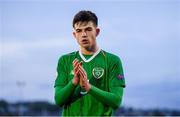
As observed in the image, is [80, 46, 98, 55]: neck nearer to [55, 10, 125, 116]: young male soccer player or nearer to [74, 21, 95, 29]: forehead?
[55, 10, 125, 116]: young male soccer player

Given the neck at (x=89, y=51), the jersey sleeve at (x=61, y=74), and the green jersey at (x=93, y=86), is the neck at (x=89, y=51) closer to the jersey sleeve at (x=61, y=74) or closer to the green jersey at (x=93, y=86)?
the green jersey at (x=93, y=86)

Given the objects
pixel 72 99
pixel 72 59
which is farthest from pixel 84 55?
pixel 72 99

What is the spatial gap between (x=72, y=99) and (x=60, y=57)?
1.27 feet

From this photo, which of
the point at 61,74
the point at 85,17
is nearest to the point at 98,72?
the point at 61,74

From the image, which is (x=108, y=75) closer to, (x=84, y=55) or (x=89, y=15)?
(x=84, y=55)

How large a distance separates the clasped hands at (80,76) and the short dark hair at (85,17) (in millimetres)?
378

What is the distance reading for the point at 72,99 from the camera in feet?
12.8

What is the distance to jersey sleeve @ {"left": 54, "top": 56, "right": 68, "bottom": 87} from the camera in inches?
156

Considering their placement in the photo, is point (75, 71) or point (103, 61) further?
point (103, 61)

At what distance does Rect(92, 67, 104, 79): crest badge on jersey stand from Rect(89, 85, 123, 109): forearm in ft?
0.52

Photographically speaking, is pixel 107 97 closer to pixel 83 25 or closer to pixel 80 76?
pixel 80 76

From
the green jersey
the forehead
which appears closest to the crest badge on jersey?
the green jersey

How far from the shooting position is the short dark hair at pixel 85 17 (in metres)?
3.93

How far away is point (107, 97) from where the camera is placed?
12.5 ft
